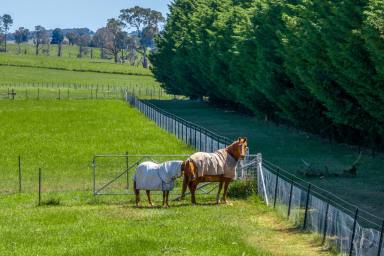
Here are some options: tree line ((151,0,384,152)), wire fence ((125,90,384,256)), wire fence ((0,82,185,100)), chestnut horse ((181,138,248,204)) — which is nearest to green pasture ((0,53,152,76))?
wire fence ((0,82,185,100))

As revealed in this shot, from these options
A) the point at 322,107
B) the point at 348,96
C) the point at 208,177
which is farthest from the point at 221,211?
the point at 322,107

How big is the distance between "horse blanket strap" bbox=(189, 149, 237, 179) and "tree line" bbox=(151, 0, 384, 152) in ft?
36.8

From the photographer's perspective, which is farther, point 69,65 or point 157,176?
point 69,65

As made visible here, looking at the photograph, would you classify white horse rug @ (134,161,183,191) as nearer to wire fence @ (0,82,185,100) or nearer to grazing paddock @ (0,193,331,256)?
grazing paddock @ (0,193,331,256)

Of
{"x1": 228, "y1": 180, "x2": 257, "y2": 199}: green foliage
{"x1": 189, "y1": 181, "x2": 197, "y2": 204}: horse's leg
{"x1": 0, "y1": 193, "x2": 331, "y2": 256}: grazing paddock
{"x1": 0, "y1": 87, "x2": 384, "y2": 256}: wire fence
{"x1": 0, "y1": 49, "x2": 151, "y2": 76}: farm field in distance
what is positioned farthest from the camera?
{"x1": 0, "y1": 49, "x2": 151, "y2": 76}: farm field in distance

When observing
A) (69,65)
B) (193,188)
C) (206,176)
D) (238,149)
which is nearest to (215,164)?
(206,176)

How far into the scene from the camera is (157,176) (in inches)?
963

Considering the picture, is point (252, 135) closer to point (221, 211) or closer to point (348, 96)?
point (348, 96)

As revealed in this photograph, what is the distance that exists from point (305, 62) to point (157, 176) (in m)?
25.4

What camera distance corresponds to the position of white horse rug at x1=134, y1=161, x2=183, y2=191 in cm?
2447

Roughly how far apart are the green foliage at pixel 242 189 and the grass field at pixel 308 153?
3.99 meters

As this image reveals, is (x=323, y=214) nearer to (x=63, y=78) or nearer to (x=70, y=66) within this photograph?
(x=63, y=78)

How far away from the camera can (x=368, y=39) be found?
33562mm

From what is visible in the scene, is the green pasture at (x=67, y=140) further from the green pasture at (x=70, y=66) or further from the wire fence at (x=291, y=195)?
the green pasture at (x=70, y=66)
